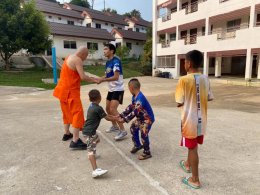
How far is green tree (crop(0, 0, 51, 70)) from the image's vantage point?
1970 cm

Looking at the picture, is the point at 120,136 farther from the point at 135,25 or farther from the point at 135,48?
the point at 135,25

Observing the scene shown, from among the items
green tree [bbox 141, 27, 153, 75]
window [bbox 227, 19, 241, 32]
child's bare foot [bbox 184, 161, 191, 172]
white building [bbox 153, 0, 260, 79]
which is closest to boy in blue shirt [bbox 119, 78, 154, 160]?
child's bare foot [bbox 184, 161, 191, 172]

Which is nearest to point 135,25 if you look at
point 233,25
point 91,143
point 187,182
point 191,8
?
point 191,8

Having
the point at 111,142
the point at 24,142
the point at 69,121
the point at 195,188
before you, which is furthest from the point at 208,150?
the point at 24,142

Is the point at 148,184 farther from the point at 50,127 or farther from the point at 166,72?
the point at 166,72

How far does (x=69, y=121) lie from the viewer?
15.2ft

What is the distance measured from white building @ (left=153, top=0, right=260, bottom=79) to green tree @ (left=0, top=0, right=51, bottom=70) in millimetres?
11958

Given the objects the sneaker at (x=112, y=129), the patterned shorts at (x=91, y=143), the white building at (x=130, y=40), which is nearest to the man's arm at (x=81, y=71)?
the patterned shorts at (x=91, y=143)

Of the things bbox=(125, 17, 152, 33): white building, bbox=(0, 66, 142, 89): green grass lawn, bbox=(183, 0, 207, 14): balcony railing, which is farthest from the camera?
bbox=(125, 17, 152, 33): white building

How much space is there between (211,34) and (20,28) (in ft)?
51.5

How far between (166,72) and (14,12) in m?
14.8

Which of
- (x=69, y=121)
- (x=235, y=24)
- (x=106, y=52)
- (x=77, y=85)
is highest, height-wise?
(x=235, y=24)

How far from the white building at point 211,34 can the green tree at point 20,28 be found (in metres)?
12.0

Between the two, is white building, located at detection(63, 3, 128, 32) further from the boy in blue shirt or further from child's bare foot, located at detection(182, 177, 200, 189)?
child's bare foot, located at detection(182, 177, 200, 189)
